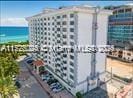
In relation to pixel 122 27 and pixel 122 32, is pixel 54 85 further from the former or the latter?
pixel 122 27

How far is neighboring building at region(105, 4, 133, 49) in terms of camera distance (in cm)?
6212

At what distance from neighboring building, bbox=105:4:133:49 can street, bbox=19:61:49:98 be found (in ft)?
117

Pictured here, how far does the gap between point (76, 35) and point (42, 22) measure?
19.3 metres

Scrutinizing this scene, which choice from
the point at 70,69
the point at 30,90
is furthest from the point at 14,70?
the point at 70,69

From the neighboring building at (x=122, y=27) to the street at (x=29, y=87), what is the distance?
117 feet

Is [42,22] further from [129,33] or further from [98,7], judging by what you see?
[129,33]

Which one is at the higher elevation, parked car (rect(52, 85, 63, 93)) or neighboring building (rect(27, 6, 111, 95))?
neighboring building (rect(27, 6, 111, 95))

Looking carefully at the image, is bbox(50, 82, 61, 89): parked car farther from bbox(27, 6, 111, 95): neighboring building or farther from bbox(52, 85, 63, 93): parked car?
bbox(27, 6, 111, 95): neighboring building

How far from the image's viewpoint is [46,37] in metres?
47.0

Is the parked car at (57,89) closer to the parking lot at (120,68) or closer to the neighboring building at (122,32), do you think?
the parking lot at (120,68)

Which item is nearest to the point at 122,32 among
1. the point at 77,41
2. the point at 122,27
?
the point at 122,27

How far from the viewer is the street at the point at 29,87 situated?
35.0 m

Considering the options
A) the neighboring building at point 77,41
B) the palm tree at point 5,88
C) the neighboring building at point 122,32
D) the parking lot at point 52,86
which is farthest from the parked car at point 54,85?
the neighboring building at point 122,32

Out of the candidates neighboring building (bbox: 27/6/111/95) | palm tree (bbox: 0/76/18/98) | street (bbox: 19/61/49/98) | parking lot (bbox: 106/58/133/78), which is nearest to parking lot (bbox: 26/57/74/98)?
neighboring building (bbox: 27/6/111/95)
